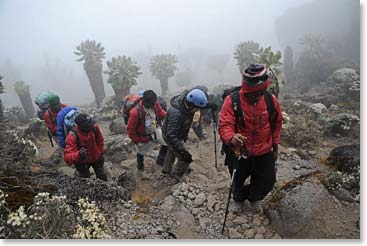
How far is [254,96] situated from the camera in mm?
2967

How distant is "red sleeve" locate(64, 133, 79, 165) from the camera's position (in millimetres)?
4102

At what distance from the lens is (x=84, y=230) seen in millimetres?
2578

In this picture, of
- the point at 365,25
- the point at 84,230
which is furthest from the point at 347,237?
the point at 84,230

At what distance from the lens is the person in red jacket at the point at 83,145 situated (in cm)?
414

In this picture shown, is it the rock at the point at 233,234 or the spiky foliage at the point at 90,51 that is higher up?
the spiky foliage at the point at 90,51

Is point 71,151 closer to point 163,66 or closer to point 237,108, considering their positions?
point 237,108

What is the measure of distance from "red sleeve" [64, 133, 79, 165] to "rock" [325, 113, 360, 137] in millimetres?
7289

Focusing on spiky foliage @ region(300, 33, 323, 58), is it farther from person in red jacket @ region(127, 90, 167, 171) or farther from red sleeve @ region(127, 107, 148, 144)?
red sleeve @ region(127, 107, 148, 144)

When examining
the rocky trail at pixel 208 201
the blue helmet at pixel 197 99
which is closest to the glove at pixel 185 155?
the rocky trail at pixel 208 201

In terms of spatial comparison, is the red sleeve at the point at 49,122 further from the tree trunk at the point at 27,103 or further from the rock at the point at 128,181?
the tree trunk at the point at 27,103

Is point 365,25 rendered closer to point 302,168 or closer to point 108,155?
point 302,168

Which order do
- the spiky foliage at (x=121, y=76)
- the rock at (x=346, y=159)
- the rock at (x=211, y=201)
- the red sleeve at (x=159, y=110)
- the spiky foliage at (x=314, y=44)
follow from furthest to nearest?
the spiky foliage at (x=314, y=44), the spiky foliage at (x=121, y=76), the red sleeve at (x=159, y=110), the rock at (x=346, y=159), the rock at (x=211, y=201)

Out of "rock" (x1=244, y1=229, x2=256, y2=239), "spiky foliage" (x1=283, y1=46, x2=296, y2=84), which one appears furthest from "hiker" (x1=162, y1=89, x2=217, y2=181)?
"spiky foliage" (x1=283, y1=46, x2=296, y2=84)

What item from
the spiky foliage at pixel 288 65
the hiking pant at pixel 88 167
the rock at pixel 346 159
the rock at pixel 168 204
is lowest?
the spiky foliage at pixel 288 65
